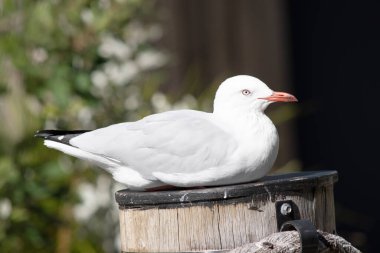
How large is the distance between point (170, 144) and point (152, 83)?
2011 mm

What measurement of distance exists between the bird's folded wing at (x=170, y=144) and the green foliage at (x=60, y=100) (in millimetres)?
1276

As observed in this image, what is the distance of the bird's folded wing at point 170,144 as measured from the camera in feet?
7.89

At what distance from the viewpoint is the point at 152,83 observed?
4.42 metres

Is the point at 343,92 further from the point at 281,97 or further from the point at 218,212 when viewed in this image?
the point at 218,212

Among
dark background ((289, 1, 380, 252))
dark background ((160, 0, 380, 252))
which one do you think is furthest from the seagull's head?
dark background ((289, 1, 380, 252))

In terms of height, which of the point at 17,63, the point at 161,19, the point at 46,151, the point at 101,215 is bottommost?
the point at 101,215

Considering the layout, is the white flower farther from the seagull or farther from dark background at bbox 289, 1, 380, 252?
the seagull

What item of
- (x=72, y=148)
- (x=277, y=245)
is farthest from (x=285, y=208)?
(x=72, y=148)

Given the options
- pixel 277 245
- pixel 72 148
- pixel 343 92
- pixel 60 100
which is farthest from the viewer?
pixel 343 92

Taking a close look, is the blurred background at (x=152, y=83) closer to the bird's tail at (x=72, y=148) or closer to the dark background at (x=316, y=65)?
the dark background at (x=316, y=65)

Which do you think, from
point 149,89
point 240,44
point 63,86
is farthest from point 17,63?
point 240,44

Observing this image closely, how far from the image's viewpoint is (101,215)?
169 inches

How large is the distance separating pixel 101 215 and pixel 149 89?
24.0 inches

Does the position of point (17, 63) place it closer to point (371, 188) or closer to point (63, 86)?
point (63, 86)
